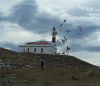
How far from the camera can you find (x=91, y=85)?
149ft

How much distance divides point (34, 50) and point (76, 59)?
19317 millimetres

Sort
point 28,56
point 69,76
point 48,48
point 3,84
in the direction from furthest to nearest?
point 48,48
point 28,56
point 69,76
point 3,84

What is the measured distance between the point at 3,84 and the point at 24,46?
306 ft

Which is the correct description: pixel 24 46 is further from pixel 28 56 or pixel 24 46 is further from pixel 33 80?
pixel 33 80

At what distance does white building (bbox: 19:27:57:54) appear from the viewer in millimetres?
130375

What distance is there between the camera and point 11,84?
41.3 m

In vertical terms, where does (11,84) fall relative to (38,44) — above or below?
below

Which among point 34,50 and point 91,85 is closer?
point 91,85

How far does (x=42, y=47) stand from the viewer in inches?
5182

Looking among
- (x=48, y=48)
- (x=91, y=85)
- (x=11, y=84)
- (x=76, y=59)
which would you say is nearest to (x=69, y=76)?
(x=91, y=85)

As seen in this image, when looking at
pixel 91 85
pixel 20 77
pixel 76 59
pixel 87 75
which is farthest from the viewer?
pixel 76 59

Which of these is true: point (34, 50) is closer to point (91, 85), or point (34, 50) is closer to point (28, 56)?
point (28, 56)

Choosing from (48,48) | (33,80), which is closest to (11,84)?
(33,80)

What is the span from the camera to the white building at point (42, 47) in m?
130
